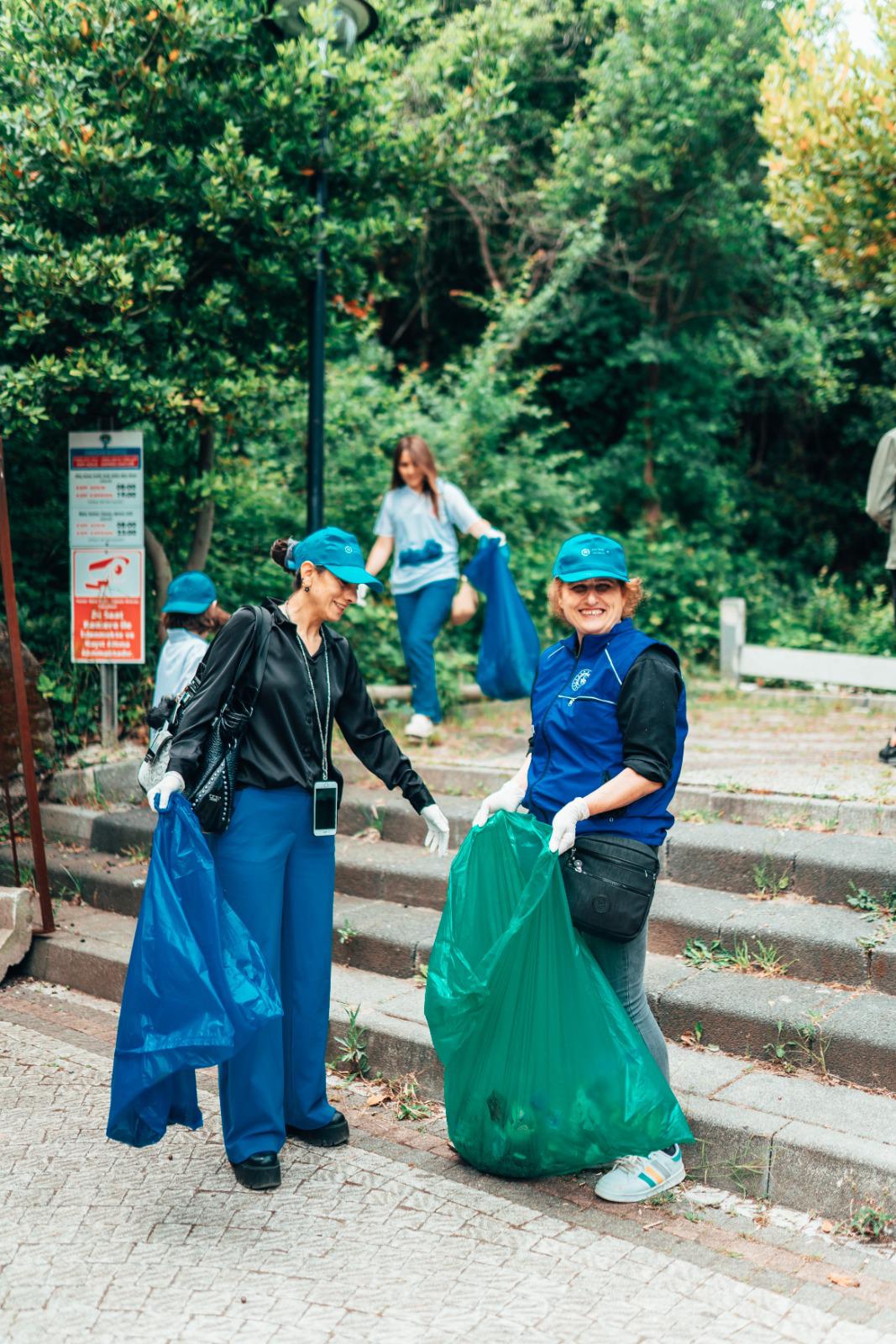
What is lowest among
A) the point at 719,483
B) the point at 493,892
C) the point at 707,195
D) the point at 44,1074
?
the point at 44,1074

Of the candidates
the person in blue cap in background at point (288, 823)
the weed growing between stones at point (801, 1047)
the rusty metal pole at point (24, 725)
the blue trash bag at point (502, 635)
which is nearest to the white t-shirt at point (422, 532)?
the blue trash bag at point (502, 635)

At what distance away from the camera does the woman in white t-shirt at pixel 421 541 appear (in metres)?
7.02

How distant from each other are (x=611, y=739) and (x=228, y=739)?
1.09 meters

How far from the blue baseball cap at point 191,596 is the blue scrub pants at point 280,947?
1.75 m

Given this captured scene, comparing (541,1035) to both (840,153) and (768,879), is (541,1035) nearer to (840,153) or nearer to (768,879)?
(768,879)

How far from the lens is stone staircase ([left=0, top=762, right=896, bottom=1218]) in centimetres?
354

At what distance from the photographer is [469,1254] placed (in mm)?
3152

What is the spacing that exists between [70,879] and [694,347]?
9.11 metres

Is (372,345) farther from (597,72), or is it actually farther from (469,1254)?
(469,1254)

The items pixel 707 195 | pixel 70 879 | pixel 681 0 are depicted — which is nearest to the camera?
pixel 70 879

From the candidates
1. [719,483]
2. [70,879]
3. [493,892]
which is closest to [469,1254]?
[493,892]

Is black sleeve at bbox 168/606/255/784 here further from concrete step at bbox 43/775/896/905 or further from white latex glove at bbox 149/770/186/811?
concrete step at bbox 43/775/896/905

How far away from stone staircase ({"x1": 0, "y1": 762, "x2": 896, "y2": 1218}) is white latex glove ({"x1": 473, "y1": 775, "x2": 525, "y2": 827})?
103 centimetres

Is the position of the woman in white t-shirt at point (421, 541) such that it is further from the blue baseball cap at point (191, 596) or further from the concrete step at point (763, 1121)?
the concrete step at point (763, 1121)
